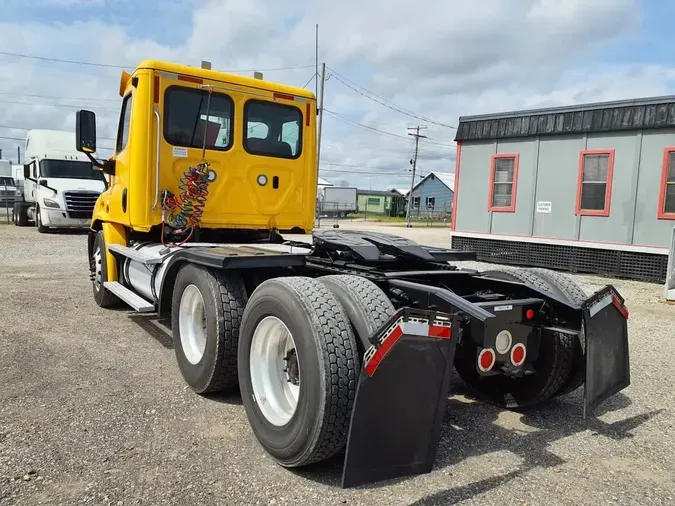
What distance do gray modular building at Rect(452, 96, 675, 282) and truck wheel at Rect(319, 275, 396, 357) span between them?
27.1ft

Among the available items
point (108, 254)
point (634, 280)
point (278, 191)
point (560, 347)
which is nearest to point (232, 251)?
point (278, 191)

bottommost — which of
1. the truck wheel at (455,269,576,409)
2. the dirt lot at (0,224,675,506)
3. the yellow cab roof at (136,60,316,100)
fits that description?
the dirt lot at (0,224,675,506)

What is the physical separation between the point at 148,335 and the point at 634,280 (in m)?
10.0

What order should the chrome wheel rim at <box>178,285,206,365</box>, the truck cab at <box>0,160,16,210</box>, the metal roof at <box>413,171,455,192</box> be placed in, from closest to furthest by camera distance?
the chrome wheel rim at <box>178,285,206,365</box>, the truck cab at <box>0,160,16,210</box>, the metal roof at <box>413,171,455,192</box>

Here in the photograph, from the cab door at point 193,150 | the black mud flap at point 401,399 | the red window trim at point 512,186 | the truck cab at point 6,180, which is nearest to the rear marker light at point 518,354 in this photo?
the black mud flap at point 401,399

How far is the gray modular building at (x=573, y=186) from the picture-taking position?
11.7 meters

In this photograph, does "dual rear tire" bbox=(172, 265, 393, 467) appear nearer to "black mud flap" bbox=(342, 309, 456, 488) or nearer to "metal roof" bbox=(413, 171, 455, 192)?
"black mud flap" bbox=(342, 309, 456, 488)

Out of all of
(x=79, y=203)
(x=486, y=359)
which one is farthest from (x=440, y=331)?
(x=79, y=203)

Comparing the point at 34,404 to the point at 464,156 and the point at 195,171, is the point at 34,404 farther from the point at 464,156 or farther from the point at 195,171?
the point at 464,156

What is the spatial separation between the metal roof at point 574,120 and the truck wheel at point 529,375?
30.8 feet

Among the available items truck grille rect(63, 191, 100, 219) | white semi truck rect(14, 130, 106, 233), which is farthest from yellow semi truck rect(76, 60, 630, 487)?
white semi truck rect(14, 130, 106, 233)

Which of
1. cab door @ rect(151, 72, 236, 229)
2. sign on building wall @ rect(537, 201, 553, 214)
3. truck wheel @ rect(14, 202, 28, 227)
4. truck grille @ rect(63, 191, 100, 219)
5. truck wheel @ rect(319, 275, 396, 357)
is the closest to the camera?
truck wheel @ rect(319, 275, 396, 357)

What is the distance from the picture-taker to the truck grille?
17.9 m

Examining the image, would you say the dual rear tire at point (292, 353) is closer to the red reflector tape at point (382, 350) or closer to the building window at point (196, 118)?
the red reflector tape at point (382, 350)
